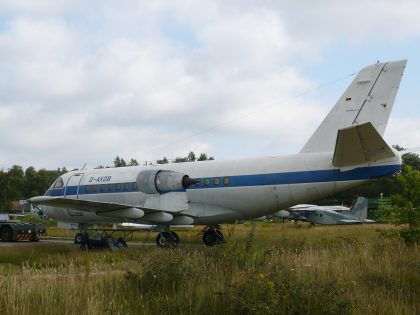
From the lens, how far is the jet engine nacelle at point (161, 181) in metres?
22.6

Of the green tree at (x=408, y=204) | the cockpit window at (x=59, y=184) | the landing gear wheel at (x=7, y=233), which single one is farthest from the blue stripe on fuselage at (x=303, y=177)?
the landing gear wheel at (x=7, y=233)

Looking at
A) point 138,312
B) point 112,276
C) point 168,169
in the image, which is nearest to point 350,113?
point 168,169

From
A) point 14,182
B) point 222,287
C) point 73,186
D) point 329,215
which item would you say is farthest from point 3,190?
point 222,287

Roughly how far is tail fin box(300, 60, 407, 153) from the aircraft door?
1259 cm

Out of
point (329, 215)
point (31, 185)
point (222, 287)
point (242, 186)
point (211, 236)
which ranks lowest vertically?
point (329, 215)

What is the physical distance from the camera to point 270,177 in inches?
827

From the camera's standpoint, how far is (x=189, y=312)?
6.73 metres

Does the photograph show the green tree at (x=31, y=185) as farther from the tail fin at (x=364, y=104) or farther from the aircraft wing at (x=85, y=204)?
the tail fin at (x=364, y=104)

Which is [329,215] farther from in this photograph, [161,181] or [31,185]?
[31,185]

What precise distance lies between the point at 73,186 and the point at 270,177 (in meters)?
11.8

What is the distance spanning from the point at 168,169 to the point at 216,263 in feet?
50.2

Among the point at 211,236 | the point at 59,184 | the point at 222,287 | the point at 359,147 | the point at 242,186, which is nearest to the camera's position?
the point at 222,287

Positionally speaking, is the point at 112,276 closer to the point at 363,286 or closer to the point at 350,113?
the point at 363,286

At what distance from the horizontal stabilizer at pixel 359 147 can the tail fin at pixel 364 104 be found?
6.71 feet
